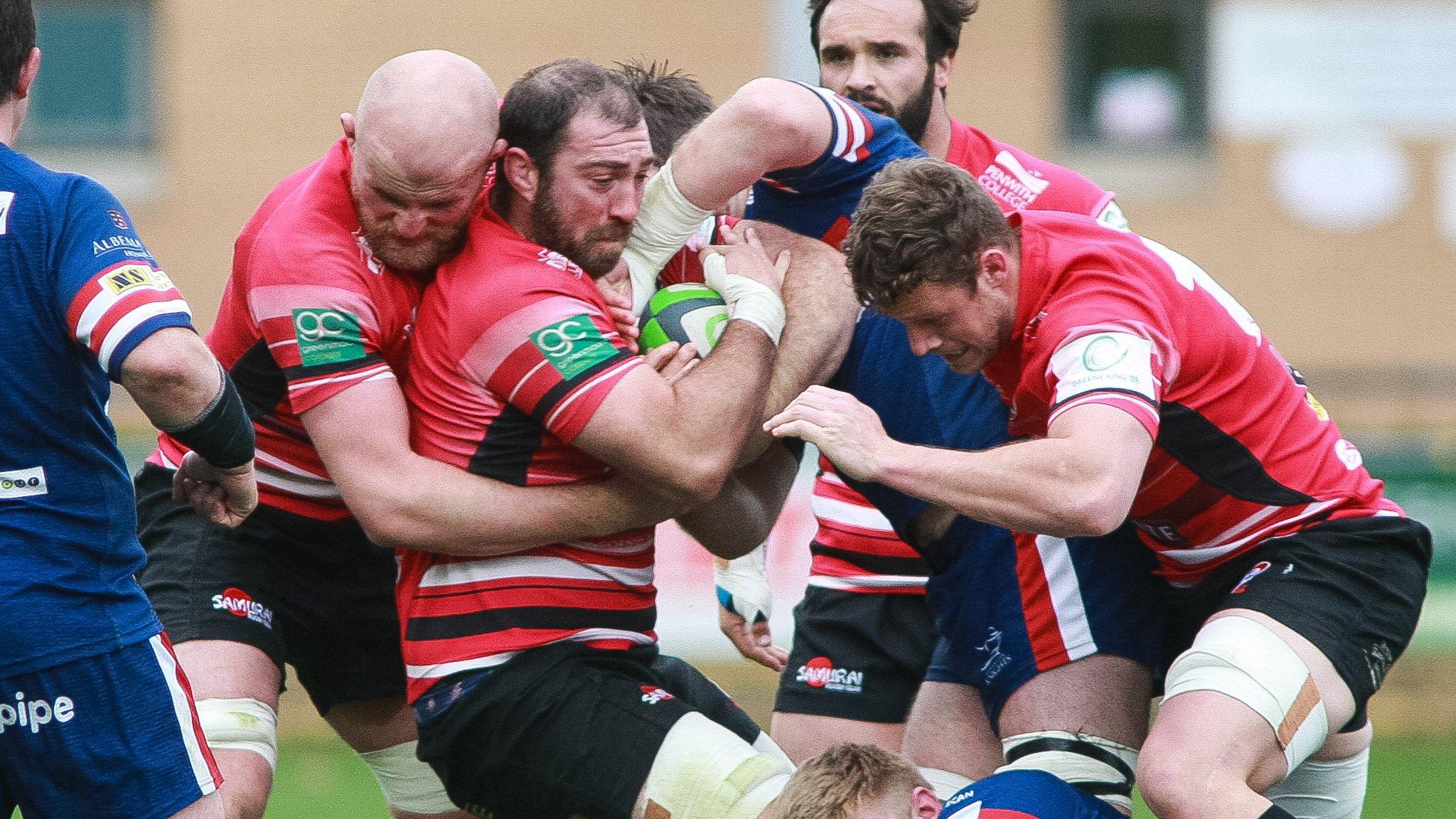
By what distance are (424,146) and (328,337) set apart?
1.55ft

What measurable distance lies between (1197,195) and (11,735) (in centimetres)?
1078

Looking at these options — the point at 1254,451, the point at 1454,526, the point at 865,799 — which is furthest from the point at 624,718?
the point at 1454,526

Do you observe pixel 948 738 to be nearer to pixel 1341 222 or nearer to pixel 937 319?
pixel 937 319

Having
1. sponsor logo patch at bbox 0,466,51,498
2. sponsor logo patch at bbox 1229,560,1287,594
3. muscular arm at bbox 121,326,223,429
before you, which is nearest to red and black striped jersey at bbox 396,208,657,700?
muscular arm at bbox 121,326,223,429

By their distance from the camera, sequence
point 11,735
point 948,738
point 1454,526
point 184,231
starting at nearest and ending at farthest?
point 11,735 → point 948,738 → point 1454,526 → point 184,231

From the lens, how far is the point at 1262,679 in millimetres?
3678

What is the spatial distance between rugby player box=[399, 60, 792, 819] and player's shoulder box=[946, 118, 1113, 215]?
5.14 ft

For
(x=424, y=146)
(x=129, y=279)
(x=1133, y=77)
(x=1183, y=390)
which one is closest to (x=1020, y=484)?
(x=1183, y=390)

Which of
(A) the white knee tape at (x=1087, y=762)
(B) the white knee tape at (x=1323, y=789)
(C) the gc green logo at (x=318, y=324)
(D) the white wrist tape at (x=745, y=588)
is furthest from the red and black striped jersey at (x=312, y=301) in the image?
(B) the white knee tape at (x=1323, y=789)

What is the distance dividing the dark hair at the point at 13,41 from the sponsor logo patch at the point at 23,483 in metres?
0.75

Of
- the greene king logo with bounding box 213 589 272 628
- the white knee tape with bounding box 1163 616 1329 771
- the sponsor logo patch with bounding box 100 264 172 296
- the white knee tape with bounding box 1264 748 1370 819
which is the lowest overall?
the greene king logo with bounding box 213 589 272 628

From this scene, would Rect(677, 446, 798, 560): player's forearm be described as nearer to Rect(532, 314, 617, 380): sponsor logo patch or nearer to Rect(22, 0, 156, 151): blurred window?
Rect(532, 314, 617, 380): sponsor logo patch

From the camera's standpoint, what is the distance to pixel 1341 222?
12875 mm

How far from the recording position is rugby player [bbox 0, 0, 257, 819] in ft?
11.3
